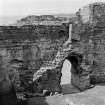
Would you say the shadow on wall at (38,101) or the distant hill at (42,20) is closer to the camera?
the shadow on wall at (38,101)

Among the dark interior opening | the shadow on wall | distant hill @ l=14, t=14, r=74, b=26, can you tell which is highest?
distant hill @ l=14, t=14, r=74, b=26

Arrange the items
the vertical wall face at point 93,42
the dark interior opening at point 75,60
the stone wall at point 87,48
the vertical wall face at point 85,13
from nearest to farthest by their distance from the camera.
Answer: the stone wall at point 87,48 → the vertical wall face at point 93,42 → the dark interior opening at point 75,60 → the vertical wall face at point 85,13

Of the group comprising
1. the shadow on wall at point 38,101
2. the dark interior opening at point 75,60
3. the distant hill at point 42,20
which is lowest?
the shadow on wall at point 38,101

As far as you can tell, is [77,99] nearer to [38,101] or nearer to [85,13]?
[38,101]

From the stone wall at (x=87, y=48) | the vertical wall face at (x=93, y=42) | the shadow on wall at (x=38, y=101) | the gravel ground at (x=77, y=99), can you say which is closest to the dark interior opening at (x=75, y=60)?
the stone wall at (x=87, y=48)

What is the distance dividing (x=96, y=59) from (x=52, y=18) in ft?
12.8

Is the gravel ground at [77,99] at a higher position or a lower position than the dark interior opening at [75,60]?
lower

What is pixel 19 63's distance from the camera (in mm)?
13156

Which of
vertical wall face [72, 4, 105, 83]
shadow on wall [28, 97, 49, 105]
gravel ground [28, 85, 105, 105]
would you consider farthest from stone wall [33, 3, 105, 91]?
shadow on wall [28, 97, 49, 105]

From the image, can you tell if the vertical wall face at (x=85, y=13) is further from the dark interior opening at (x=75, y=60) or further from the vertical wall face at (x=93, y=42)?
the dark interior opening at (x=75, y=60)

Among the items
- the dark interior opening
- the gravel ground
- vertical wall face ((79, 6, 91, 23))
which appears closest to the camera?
the gravel ground

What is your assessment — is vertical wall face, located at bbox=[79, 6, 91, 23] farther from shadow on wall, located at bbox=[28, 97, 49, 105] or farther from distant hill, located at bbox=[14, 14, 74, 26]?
shadow on wall, located at bbox=[28, 97, 49, 105]

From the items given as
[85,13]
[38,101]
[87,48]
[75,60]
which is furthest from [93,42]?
[38,101]

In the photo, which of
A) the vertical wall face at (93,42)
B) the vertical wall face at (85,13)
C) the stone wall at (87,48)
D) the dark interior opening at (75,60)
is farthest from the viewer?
the vertical wall face at (85,13)
